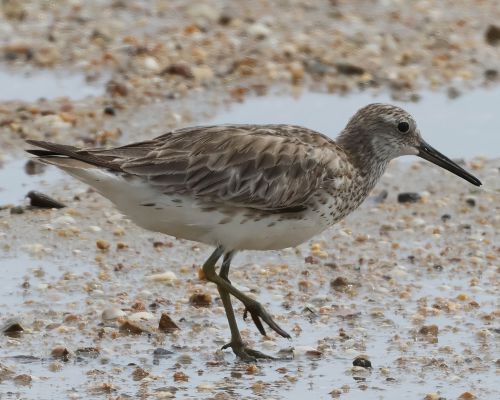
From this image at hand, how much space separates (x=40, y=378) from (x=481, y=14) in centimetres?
1121

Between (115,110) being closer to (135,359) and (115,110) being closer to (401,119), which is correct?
(401,119)

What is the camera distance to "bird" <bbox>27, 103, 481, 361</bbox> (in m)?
8.66

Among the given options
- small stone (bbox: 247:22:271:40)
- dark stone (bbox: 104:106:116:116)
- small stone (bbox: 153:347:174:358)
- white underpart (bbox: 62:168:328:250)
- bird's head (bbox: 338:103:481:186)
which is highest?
bird's head (bbox: 338:103:481:186)

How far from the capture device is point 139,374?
26.7ft

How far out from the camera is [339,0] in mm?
17828

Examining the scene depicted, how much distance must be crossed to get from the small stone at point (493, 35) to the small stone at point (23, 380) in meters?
10.2

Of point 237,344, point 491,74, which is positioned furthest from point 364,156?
point 491,74

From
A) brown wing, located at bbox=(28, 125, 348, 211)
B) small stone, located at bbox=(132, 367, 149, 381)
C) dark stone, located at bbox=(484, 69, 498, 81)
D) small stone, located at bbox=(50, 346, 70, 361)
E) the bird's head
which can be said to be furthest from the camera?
dark stone, located at bbox=(484, 69, 498, 81)

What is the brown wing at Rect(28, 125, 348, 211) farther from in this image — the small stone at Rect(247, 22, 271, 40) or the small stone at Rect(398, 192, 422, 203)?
the small stone at Rect(247, 22, 271, 40)

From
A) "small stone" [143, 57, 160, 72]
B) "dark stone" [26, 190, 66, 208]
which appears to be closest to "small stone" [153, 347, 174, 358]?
"dark stone" [26, 190, 66, 208]

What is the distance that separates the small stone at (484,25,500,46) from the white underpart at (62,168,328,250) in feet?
27.8

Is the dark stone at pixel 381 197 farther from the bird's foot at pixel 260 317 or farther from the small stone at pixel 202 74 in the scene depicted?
the bird's foot at pixel 260 317

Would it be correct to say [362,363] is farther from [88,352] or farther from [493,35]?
[493,35]

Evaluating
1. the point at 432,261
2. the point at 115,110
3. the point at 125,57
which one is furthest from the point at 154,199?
the point at 125,57
